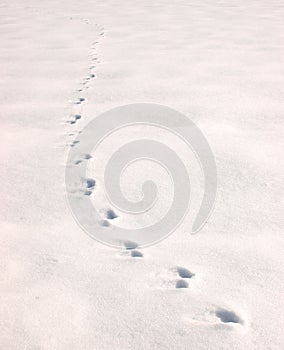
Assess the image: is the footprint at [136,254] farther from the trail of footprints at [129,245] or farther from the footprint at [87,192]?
the footprint at [87,192]

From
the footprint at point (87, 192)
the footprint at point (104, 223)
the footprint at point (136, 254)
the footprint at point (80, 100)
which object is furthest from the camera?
the footprint at point (80, 100)

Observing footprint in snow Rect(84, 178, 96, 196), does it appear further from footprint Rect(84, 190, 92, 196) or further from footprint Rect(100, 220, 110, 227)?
footprint Rect(100, 220, 110, 227)

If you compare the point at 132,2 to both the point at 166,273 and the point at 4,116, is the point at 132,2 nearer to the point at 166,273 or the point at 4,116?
the point at 4,116

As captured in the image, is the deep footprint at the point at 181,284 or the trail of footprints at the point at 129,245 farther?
the deep footprint at the point at 181,284

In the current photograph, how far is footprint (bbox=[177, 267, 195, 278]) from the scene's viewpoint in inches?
51.4

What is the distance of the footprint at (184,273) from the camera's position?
1.31m

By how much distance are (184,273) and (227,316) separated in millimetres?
196

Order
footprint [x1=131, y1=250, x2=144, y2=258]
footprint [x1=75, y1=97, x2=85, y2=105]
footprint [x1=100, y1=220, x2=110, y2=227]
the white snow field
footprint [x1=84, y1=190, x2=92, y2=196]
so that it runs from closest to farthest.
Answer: the white snow field < footprint [x1=131, y1=250, x2=144, y2=258] < footprint [x1=100, y1=220, x2=110, y2=227] < footprint [x1=84, y1=190, x2=92, y2=196] < footprint [x1=75, y1=97, x2=85, y2=105]

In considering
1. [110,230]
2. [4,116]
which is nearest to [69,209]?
[110,230]

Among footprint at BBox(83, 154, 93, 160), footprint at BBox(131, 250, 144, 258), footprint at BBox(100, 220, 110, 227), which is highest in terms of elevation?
footprint at BBox(83, 154, 93, 160)

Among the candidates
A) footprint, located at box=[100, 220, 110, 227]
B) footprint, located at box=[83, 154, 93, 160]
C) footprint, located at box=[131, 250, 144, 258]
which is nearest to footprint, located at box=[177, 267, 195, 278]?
footprint, located at box=[131, 250, 144, 258]

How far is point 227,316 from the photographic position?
1157 millimetres

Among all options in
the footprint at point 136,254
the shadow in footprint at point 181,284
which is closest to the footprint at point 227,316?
the shadow in footprint at point 181,284

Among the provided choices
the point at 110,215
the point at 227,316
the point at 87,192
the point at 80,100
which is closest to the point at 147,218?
the point at 110,215
